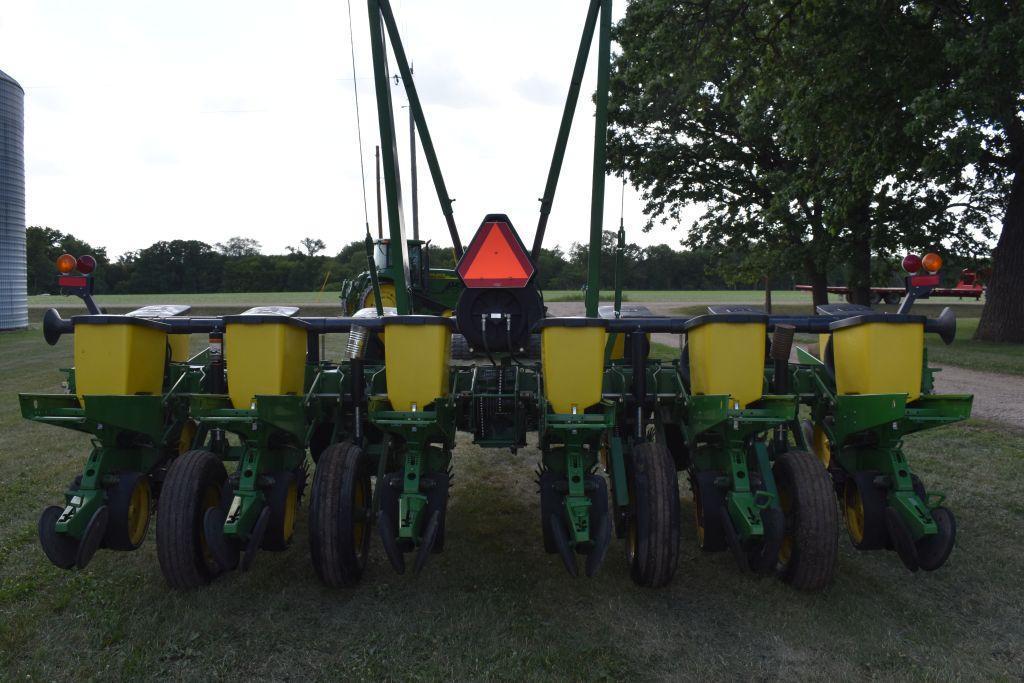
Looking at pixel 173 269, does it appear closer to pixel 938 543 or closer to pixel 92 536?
pixel 92 536

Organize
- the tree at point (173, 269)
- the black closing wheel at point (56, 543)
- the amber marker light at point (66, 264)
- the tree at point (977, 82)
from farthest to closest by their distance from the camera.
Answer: the tree at point (173, 269)
the tree at point (977, 82)
the amber marker light at point (66, 264)
the black closing wheel at point (56, 543)

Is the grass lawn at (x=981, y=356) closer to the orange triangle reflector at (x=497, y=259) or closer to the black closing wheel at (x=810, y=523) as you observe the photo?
the black closing wheel at (x=810, y=523)

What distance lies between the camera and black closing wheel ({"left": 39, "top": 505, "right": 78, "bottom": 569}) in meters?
3.68

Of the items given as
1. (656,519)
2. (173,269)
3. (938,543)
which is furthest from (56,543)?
(173,269)

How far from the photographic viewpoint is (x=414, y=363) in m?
3.90

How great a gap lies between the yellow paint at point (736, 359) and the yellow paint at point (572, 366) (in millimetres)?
589

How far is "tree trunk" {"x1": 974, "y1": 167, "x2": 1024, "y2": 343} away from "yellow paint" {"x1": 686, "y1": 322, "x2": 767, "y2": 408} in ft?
56.1

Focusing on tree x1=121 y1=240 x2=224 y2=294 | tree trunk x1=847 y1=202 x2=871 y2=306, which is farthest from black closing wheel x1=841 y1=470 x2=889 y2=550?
tree x1=121 y1=240 x2=224 y2=294

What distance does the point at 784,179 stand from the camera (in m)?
21.2

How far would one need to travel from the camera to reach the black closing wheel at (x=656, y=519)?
12.5ft

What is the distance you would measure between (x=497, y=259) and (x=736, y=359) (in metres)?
1.42

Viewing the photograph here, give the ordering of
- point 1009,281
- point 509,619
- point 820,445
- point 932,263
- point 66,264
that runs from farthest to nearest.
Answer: point 1009,281 → point 820,445 → point 66,264 → point 932,263 → point 509,619

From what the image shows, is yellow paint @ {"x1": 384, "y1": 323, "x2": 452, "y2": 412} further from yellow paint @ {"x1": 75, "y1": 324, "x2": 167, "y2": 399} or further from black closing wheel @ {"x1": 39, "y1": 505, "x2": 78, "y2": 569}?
black closing wheel @ {"x1": 39, "y1": 505, "x2": 78, "y2": 569}

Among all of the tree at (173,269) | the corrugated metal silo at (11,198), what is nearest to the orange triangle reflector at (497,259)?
the corrugated metal silo at (11,198)
